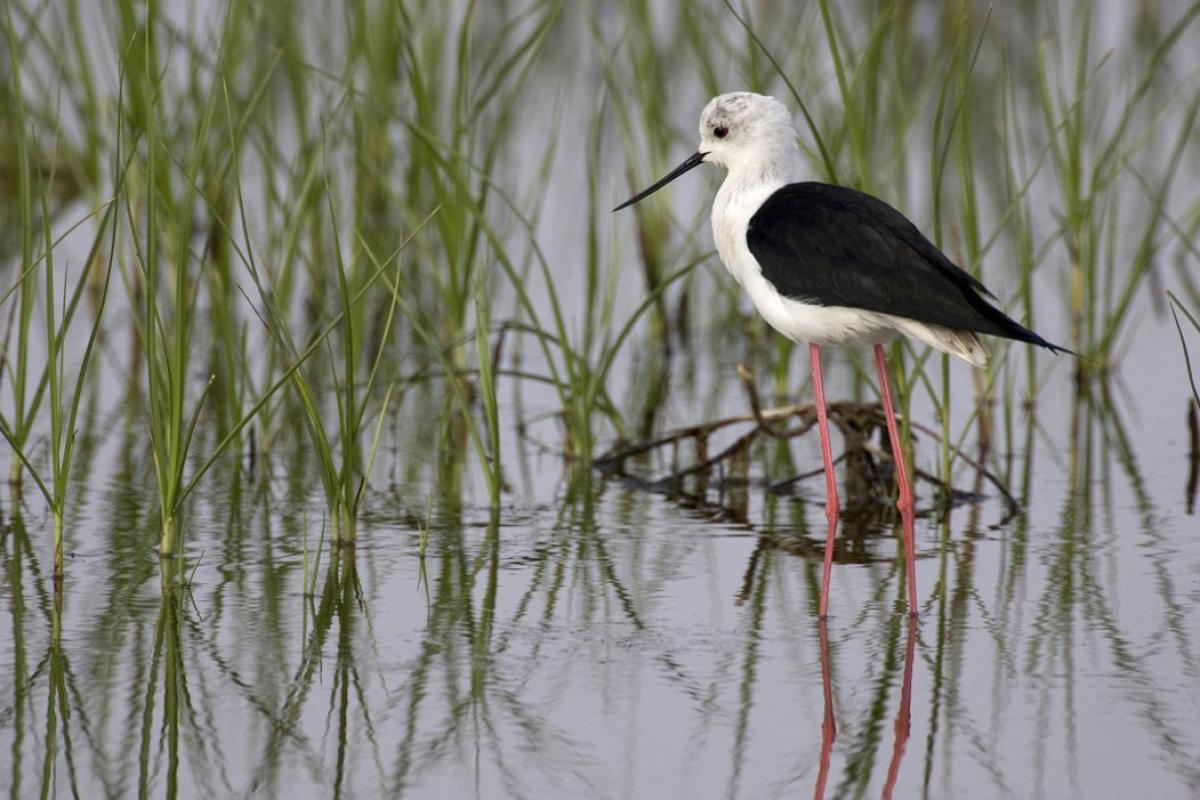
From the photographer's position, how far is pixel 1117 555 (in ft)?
16.5

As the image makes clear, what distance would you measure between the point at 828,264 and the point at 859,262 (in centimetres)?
8

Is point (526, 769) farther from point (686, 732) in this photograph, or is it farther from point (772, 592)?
point (772, 592)

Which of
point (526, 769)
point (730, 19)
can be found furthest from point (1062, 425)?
point (730, 19)

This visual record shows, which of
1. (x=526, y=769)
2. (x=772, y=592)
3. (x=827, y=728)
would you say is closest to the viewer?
(x=526, y=769)

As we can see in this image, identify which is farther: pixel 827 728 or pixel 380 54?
pixel 380 54

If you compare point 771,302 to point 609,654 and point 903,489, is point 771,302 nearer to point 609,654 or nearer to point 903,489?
point 903,489

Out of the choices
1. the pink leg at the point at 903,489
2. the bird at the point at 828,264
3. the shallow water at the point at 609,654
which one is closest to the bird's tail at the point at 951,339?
the bird at the point at 828,264

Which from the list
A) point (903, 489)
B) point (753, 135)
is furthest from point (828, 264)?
point (903, 489)

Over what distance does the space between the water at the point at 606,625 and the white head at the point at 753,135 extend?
1.02 m

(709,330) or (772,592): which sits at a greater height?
(709,330)

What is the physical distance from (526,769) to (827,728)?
632 mm

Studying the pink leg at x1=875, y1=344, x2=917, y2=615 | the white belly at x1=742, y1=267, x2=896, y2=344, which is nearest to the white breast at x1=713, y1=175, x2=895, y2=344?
the white belly at x1=742, y1=267, x2=896, y2=344

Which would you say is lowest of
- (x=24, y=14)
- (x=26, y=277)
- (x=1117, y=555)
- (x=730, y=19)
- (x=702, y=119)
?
(x=1117, y=555)

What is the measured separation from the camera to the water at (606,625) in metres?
3.59
